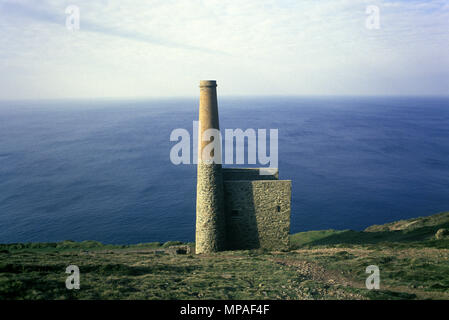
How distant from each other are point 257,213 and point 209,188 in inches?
160

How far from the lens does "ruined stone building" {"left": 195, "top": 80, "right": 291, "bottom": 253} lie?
1984 cm

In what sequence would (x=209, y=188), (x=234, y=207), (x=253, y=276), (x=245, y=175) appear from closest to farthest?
(x=253, y=276) < (x=209, y=188) < (x=234, y=207) < (x=245, y=175)

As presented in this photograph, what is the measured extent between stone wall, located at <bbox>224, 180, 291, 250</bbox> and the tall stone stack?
979mm

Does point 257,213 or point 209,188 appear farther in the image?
point 257,213

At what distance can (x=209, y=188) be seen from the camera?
788 inches

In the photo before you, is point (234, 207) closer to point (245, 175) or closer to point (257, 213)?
point (257, 213)

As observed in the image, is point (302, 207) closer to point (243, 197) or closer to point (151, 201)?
point (151, 201)
